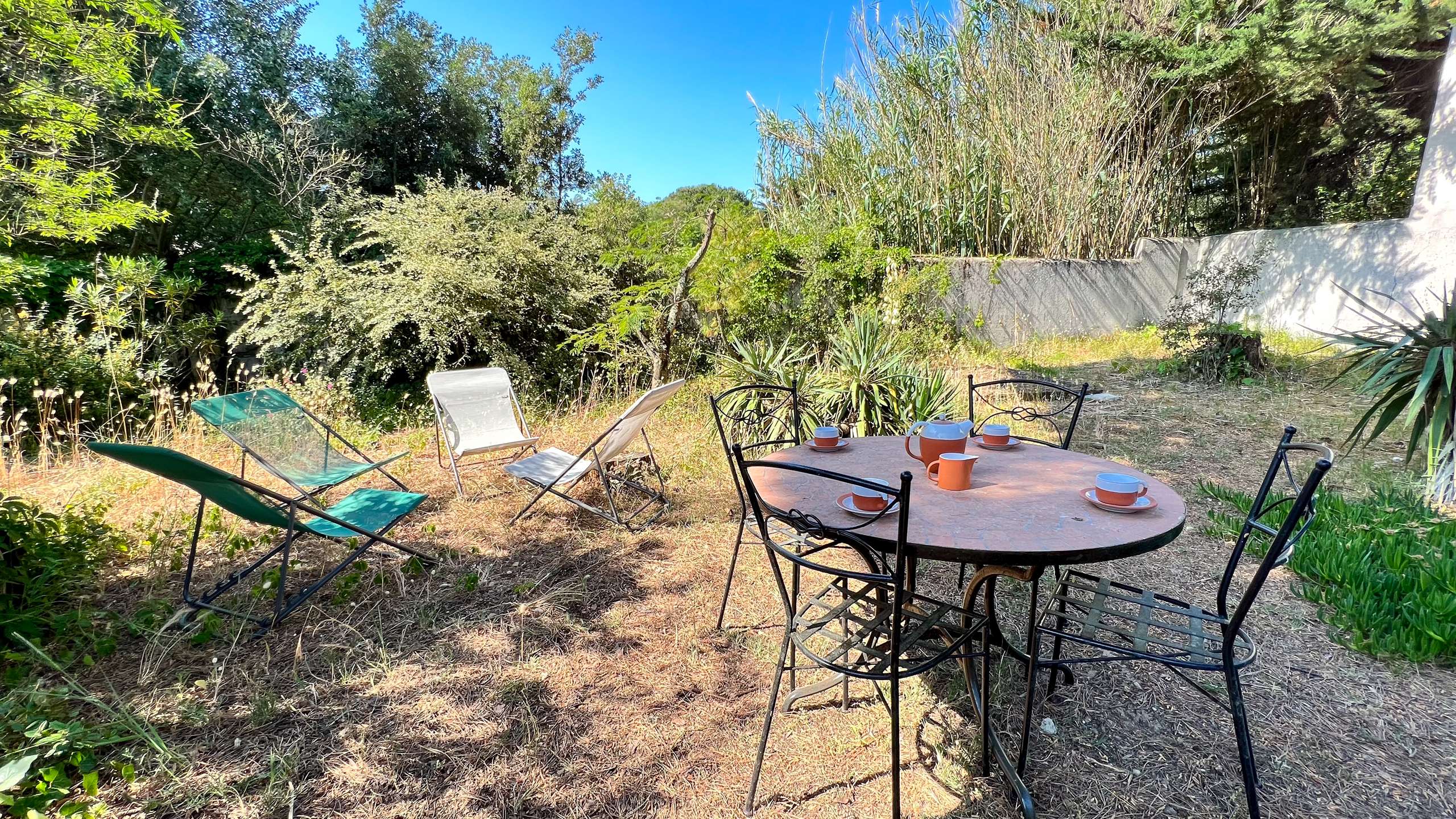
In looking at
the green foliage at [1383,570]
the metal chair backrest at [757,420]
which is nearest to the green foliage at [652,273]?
the metal chair backrest at [757,420]

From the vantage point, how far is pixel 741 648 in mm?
2318

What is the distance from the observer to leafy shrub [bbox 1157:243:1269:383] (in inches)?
241

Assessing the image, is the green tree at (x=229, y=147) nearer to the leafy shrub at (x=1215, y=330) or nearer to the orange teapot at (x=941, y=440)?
the orange teapot at (x=941, y=440)

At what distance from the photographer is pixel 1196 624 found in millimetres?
1641

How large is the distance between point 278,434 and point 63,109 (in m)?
3.62

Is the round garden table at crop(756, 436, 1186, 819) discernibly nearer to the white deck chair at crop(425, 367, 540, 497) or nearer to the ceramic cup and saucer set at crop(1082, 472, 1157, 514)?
the ceramic cup and saucer set at crop(1082, 472, 1157, 514)

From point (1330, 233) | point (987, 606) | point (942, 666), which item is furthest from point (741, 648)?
point (1330, 233)

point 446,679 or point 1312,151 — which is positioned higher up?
point 1312,151

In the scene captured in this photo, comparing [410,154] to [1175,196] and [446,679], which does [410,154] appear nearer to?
[446,679]

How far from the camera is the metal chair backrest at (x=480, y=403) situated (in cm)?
398

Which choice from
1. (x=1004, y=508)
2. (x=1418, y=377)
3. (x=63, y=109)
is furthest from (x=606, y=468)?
(x=63, y=109)

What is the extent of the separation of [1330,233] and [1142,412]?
489 cm

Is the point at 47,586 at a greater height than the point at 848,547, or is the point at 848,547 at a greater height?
the point at 848,547

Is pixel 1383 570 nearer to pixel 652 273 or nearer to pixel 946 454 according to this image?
pixel 946 454
